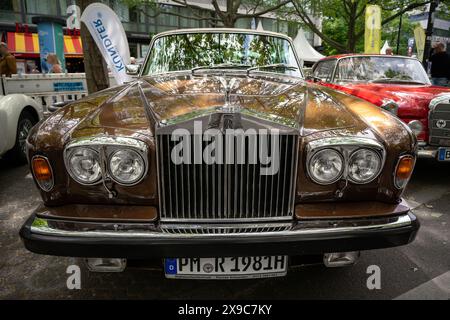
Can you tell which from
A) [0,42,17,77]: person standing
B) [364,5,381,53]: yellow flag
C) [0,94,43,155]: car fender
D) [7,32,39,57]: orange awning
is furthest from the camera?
[7,32,39,57]: orange awning

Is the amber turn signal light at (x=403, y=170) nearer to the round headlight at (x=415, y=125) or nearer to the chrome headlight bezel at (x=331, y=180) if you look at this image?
the chrome headlight bezel at (x=331, y=180)

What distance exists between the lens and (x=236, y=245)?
1783 millimetres

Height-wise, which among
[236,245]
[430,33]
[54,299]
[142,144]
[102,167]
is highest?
[430,33]

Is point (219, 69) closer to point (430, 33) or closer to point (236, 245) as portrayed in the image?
point (236, 245)

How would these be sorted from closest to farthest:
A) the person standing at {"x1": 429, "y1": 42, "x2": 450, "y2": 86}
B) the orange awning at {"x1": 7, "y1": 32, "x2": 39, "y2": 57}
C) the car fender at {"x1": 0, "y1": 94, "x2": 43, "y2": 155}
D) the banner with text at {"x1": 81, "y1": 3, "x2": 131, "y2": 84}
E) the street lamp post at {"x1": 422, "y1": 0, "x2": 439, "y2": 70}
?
the car fender at {"x1": 0, "y1": 94, "x2": 43, "y2": 155} → the banner with text at {"x1": 81, "y1": 3, "x2": 131, "y2": 84} → the person standing at {"x1": 429, "y1": 42, "x2": 450, "y2": 86} → the street lamp post at {"x1": 422, "y1": 0, "x2": 439, "y2": 70} → the orange awning at {"x1": 7, "y1": 32, "x2": 39, "y2": 57}

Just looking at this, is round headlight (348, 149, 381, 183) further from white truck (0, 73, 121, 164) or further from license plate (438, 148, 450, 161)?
license plate (438, 148, 450, 161)

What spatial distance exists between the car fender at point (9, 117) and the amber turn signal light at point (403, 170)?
4354 mm

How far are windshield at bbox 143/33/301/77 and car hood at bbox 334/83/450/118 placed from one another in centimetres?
179

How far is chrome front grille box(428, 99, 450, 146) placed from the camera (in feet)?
14.6

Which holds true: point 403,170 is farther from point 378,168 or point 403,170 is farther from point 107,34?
point 107,34

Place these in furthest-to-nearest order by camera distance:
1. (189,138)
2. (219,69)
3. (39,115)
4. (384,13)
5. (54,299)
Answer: (384,13)
(39,115)
(219,69)
(54,299)
(189,138)

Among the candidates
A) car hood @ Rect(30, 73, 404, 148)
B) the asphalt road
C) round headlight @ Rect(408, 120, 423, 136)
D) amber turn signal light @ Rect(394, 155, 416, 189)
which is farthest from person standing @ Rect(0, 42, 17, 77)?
amber turn signal light @ Rect(394, 155, 416, 189)

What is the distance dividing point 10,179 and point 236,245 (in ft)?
13.5
